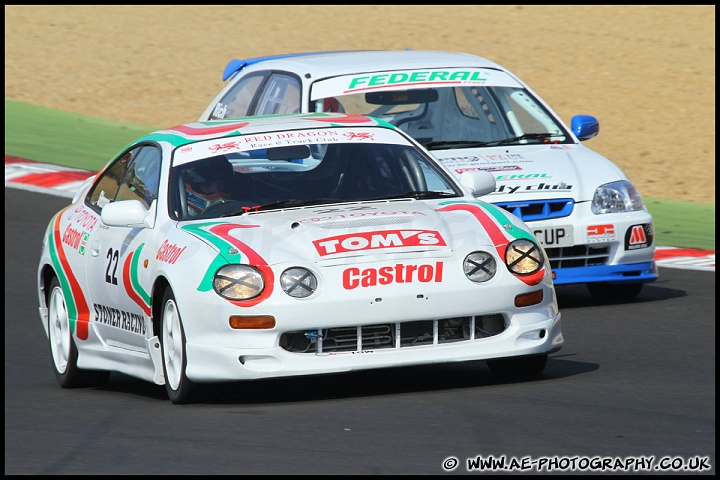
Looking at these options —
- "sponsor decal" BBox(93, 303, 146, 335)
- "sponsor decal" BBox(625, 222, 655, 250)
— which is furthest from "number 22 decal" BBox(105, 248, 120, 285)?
"sponsor decal" BBox(625, 222, 655, 250)

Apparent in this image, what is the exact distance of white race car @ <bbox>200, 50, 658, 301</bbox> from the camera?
1009 centimetres

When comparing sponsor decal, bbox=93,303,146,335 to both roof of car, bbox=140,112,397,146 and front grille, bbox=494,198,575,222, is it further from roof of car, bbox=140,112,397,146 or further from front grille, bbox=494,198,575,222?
front grille, bbox=494,198,575,222

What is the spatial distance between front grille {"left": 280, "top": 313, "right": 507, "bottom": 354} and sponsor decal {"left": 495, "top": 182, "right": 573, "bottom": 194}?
2989mm

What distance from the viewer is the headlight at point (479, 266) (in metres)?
7.12

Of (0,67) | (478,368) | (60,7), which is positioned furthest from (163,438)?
(60,7)

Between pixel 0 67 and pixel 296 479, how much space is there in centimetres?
1989

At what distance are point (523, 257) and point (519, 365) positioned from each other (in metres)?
0.60

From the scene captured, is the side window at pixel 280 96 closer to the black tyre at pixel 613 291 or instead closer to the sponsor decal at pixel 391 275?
the black tyre at pixel 613 291

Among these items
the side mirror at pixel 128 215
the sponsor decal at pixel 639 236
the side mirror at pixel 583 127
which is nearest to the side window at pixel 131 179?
the side mirror at pixel 128 215

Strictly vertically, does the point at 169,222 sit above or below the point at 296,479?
above

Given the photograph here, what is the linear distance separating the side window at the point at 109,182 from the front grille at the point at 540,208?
102 inches

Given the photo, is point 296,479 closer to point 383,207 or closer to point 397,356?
point 397,356

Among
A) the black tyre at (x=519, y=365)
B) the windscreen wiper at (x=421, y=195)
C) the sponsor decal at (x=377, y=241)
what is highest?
the windscreen wiper at (x=421, y=195)

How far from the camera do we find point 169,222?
765 centimetres
